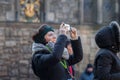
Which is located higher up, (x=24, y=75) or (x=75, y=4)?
(x=75, y=4)

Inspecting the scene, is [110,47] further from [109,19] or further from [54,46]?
[109,19]

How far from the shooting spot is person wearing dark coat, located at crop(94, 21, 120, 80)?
12.0 feet

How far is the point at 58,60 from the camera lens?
3.69m

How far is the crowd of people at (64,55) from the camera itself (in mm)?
3676

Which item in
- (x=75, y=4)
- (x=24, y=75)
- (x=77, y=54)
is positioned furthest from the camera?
(x=75, y=4)

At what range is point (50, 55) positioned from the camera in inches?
146

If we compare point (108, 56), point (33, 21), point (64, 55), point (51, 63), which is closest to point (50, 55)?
point (51, 63)

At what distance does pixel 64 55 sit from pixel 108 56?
0.46 m

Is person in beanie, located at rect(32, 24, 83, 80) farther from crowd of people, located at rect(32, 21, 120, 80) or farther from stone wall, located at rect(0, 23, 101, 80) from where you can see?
stone wall, located at rect(0, 23, 101, 80)

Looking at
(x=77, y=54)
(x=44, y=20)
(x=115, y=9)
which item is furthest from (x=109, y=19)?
(x=77, y=54)

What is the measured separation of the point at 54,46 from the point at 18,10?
769 cm

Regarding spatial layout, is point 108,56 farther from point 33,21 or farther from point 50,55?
point 33,21

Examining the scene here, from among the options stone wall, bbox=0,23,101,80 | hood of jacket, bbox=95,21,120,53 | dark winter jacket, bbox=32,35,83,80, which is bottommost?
stone wall, bbox=0,23,101,80

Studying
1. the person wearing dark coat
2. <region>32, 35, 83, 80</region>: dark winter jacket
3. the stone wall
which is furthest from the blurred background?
the person wearing dark coat
